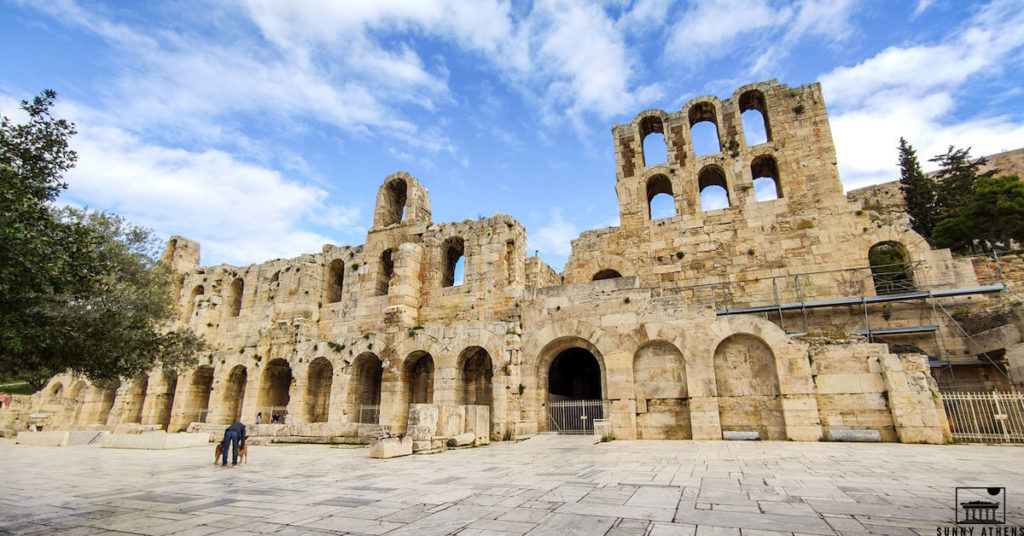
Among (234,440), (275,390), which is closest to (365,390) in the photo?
(275,390)

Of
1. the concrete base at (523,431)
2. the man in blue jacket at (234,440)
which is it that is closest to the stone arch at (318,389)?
the concrete base at (523,431)

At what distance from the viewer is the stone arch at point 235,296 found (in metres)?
27.1

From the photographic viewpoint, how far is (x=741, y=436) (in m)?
13.9

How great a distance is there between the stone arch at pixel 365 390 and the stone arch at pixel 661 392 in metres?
10.2

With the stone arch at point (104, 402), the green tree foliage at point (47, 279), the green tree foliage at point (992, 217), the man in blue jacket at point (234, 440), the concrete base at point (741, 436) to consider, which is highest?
the green tree foliage at point (992, 217)

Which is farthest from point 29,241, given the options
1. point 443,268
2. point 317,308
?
point 317,308

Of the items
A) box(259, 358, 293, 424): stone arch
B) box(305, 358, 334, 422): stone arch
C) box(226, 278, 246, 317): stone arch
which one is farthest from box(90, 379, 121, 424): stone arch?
box(305, 358, 334, 422): stone arch

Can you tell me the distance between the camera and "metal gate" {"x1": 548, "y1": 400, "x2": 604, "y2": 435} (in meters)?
16.7

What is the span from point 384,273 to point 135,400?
16262 mm

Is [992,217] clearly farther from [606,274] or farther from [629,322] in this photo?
[629,322]

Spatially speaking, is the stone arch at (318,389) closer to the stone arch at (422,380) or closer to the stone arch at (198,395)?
the stone arch at (422,380)

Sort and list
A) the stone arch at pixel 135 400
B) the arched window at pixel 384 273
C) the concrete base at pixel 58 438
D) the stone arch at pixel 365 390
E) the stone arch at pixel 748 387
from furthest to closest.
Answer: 1. the stone arch at pixel 135 400
2. the arched window at pixel 384 273
3. the stone arch at pixel 365 390
4. the concrete base at pixel 58 438
5. the stone arch at pixel 748 387

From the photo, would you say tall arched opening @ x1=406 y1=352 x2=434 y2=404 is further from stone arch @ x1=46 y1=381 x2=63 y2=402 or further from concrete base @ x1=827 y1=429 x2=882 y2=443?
stone arch @ x1=46 y1=381 x2=63 y2=402

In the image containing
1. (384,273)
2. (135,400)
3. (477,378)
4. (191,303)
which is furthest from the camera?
(191,303)
